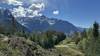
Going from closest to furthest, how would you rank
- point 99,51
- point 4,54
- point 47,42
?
point 4,54
point 99,51
point 47,42

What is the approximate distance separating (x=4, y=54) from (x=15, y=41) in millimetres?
4487

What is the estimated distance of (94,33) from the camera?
272 feet

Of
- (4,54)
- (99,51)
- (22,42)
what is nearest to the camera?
(4,54)

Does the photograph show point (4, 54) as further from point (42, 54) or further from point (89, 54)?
point (89, 54)

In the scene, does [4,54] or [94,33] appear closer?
[4,54]

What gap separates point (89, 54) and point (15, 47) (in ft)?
245

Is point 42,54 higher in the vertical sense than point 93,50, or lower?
higher

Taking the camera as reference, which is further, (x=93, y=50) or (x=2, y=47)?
(x=93, y=50)

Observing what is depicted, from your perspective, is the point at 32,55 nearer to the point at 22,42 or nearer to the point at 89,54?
the point at 22,42

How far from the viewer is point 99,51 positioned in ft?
299

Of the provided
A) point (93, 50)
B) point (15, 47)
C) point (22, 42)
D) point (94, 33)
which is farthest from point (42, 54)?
point (93, 50)

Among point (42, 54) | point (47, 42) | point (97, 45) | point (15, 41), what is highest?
point (15, 41)

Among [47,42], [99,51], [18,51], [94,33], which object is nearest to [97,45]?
[99,51]

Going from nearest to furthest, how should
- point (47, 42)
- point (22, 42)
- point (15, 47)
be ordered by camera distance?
point (15, 47)
point (22, 42)
point (47, 42)
